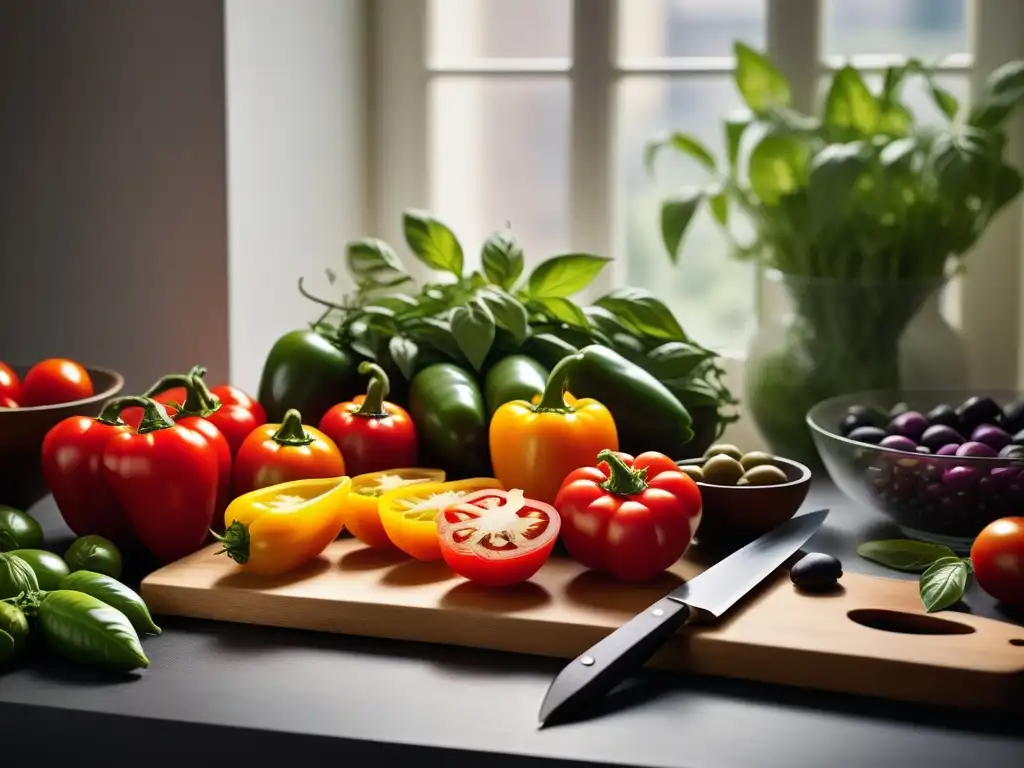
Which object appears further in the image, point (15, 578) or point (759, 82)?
point (759, 82)

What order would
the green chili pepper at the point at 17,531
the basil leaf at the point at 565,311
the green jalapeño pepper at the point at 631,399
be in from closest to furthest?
the green chili pepper at the point at 17,531 < the green jalapeño pepper at the point at 631,399 < the basil leaf at the point at 565,311

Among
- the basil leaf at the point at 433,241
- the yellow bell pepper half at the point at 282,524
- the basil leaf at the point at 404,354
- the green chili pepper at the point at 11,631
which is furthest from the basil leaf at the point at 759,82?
the green chili pepper at the point at 11,631

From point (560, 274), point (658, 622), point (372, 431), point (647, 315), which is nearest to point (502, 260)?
point (560, 274)

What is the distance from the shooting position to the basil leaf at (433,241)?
4.45 ft

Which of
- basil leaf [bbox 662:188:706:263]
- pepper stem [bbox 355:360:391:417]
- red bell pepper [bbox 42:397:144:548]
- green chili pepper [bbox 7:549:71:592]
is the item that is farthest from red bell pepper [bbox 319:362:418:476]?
basil leaf [bbox 662:188:706:263]

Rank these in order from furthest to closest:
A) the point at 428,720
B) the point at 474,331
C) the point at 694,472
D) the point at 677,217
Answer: the point at 677,217
the point at 474,331
the point at 694,472
the point at 428,720

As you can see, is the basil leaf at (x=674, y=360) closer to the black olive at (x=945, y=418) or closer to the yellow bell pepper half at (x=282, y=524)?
the black olive at (x=945, y=418)

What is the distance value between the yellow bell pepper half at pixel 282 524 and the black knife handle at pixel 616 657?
27 centimetres

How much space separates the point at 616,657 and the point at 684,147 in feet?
2.82

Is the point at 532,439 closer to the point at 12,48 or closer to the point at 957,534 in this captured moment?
the point at 957,534

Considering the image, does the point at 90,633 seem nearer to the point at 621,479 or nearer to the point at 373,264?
the point at 621,479

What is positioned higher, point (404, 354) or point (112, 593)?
point (404, 354)

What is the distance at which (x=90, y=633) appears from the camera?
0.85 metres

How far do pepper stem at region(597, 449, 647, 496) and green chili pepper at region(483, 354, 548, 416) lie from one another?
0.23m
